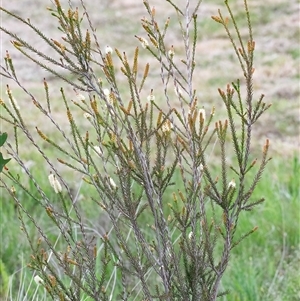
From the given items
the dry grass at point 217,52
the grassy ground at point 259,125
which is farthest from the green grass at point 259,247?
the dry grass at point 217,52

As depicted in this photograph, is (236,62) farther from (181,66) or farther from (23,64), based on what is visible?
(23,64)

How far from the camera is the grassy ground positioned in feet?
12.2

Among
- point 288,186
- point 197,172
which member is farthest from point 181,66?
point 197,172

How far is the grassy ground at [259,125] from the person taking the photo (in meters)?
3.73

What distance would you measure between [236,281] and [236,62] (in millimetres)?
8606

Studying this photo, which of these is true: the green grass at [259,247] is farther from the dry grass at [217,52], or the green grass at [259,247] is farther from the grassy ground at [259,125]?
the dry grass at [217,52]

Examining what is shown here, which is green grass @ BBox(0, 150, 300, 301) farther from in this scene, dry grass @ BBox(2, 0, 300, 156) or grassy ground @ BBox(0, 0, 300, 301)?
dry grass @ BBox(2, 0, 300, 156)

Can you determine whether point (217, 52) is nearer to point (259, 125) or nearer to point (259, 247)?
point (259, 125)

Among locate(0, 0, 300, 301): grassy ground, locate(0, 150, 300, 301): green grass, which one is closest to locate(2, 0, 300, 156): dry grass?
locate(0, 0, 300, 301): grassy ground

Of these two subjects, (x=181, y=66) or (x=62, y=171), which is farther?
(x=181, y=66)

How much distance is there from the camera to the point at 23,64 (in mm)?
11352

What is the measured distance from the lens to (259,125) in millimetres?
8477

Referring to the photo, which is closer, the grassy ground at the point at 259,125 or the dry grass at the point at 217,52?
the grassy ground at the point at 259,125

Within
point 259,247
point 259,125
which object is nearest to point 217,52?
point 259,125
